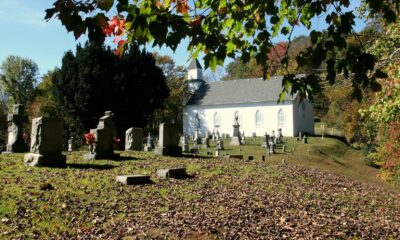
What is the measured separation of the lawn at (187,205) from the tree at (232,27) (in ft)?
13.7

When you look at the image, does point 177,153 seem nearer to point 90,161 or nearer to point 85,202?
point 90,161

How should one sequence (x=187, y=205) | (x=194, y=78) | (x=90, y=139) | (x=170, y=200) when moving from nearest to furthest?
(x=187, y=205) < (x=170, y=200) < (x=90, y=139) < (x=194, y=78)

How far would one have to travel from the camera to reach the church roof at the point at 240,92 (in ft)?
184

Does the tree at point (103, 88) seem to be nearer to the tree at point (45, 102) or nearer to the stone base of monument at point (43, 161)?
the tree at point (45, 102)

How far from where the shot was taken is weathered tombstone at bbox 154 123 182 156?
2041 cm

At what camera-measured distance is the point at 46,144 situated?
14.5 meters

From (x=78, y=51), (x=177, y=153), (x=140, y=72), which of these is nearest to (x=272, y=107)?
(x=140, y=72)

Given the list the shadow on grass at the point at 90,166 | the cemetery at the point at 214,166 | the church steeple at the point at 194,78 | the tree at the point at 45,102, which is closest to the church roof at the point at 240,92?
the church steeple at the point at 194,78

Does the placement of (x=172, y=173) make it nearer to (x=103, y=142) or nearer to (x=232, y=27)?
(x=103, y=142)

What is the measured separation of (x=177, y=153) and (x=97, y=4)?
56.8 feet

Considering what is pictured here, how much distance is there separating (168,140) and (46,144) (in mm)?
7269

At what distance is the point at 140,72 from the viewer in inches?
1526

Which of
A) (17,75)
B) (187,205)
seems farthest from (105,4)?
(17,75)

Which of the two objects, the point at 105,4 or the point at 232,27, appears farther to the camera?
the point at 232,27
